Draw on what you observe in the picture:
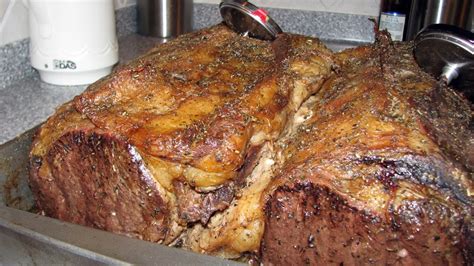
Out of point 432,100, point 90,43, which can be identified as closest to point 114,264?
point 432,100

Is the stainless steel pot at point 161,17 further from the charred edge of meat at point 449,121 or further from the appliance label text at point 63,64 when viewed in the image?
the charred edge of meat at point 449,121

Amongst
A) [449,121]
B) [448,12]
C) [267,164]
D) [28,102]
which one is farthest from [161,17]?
[449,121]

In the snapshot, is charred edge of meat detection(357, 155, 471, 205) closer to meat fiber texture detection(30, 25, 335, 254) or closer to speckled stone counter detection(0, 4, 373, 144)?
meat fiber texture detection(30, 25, 335, 254)

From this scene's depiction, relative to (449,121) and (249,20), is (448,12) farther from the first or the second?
(449,121)

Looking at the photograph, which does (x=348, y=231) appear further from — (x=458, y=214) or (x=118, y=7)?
(x=118, y=7)

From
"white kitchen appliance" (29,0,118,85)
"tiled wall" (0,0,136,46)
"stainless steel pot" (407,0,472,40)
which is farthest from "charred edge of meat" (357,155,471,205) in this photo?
"stainless steel pot" (407,0,472,40)

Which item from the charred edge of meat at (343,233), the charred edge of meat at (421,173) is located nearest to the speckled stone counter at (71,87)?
the charred edge of meat at (343,233)
